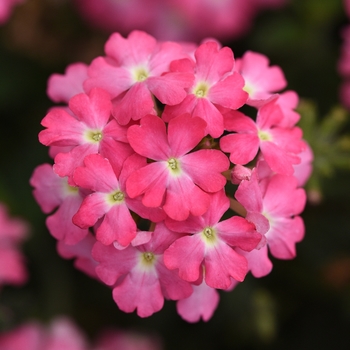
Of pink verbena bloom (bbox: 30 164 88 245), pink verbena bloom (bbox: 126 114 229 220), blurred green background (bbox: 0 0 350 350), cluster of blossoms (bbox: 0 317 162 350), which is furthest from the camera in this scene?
blurred green background (bbox: 0 0 350 350)

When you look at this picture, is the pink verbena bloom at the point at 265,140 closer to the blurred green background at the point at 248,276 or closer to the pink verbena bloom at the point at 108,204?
the pink verbena bloom at the point at 108,204

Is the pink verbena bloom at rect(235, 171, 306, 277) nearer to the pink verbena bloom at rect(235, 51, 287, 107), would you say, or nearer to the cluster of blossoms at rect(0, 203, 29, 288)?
the pink verbena bloom at rect(235, 51, 287, 107)

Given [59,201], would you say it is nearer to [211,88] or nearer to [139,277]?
[139,277]

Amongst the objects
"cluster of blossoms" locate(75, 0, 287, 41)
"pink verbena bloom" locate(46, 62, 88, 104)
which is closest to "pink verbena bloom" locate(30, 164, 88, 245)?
"pink verbena bloom" locate(46, 62, 88, 104)

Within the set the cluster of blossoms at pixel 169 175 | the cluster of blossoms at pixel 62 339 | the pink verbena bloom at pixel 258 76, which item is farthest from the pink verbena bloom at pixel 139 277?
the cluster of blossoms at pixel 62 339

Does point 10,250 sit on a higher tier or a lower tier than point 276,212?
lower

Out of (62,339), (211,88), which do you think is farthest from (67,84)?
(62,339)
